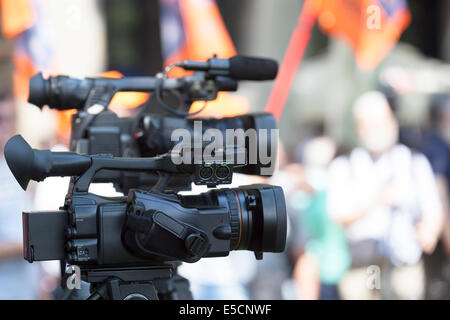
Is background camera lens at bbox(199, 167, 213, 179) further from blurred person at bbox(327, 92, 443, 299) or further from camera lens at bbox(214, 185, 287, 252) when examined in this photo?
blurred person at bbox(327, 92, 443, 299)

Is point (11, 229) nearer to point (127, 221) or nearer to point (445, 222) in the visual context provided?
point (127, 221)

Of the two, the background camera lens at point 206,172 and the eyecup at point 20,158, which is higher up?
the eyecup at point 20,158

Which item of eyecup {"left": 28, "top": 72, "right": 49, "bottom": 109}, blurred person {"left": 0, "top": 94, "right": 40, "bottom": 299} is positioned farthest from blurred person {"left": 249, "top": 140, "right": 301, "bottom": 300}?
eyecup {"left": 28, "top": 72, "right": 49, "bottom": 109}

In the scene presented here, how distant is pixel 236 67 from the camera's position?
175 cm

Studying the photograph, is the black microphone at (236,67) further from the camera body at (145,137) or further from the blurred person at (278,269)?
the blurred person at (278,269)

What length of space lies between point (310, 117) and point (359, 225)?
66 centimetres

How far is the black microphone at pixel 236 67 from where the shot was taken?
1.72 m

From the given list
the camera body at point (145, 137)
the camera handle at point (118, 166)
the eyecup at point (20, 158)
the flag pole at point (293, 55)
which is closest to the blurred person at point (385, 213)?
the flag pole at point (293, 55)

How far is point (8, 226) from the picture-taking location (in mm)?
2959

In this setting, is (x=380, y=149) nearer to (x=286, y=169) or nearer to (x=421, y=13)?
(x=286, y=169)

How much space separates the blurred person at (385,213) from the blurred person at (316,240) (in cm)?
5

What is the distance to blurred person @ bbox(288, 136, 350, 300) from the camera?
11.3 ft

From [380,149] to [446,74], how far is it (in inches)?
33.4
